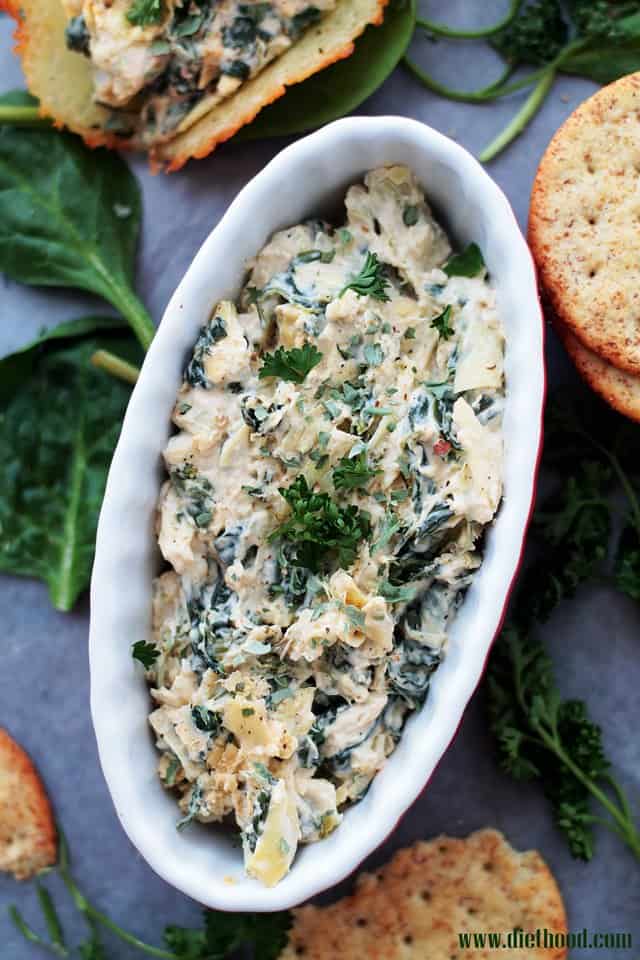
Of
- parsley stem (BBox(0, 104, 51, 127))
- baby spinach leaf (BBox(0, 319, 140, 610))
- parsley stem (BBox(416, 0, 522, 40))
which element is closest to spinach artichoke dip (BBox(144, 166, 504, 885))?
baby spinach leaf (BBox(0, 319, 140, 610))

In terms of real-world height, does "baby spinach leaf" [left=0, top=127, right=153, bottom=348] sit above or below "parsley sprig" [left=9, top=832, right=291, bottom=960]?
above

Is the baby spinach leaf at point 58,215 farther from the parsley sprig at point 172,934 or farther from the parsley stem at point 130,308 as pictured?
the parsley sprig at point 172,934

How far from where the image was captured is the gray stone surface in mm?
2080

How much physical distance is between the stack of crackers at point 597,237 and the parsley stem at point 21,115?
994 millimetres

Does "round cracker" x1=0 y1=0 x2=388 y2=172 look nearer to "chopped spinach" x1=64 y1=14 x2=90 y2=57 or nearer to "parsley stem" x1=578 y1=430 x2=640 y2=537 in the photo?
"chopped spinach" x1=64 y1=14 x2=90 y2=57

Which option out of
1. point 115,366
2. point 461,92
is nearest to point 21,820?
point 115,366

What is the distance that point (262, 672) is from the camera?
63.7 inches

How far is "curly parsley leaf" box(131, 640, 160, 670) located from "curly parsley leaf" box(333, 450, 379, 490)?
403 mm

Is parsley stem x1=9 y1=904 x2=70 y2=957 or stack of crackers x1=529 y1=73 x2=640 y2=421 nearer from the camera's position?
stack of crackers x1=529 y1=73 x2=640 y2=421

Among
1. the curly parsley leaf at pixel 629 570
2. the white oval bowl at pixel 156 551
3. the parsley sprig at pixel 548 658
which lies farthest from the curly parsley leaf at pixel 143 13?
the curly parsley leaf at pixel 629 570

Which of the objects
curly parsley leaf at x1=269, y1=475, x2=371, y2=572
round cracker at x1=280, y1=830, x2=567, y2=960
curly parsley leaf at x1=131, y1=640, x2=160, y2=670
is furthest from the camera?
round cracker at x1=280, y1=830, x2=567, y2=960

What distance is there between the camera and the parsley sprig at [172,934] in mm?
1953

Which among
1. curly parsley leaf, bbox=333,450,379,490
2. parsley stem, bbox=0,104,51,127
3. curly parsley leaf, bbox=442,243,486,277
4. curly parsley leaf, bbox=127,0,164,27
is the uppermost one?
curly parsley leaf, bbox=127,0,164,27

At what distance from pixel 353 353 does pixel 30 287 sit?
2.86ft
